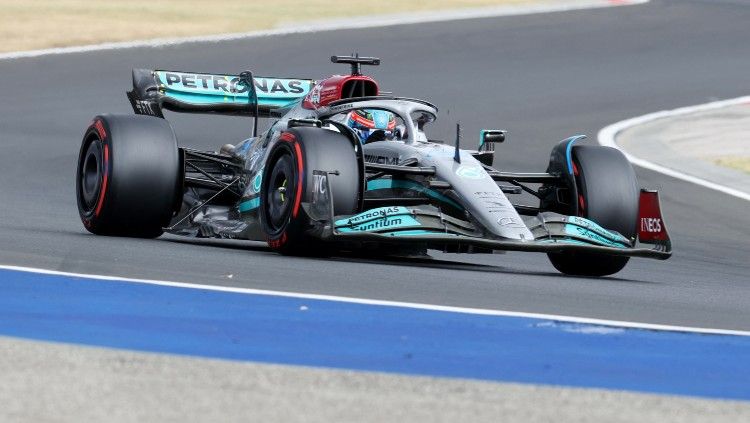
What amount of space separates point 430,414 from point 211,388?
2.87 feet

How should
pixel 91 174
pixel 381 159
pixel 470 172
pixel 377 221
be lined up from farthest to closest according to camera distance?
pixel 91 174 → pixel 381 159 → pixel 470 172 → pixel 377 221

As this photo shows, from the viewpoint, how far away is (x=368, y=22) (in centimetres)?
2955

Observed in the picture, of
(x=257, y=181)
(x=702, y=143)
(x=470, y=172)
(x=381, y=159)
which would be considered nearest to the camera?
(x=470, y=172)

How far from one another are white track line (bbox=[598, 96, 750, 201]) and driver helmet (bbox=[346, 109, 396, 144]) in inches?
224

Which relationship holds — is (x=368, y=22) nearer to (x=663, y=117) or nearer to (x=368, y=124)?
(x=663, y=117)

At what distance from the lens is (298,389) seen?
651 centimetres

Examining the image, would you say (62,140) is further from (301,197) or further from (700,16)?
(700,16)

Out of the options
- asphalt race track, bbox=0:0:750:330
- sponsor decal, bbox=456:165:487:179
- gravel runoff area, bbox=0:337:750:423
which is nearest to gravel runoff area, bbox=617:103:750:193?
asphalt race track, bbox=0:0:750:330

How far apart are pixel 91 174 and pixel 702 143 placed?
977 centimetres

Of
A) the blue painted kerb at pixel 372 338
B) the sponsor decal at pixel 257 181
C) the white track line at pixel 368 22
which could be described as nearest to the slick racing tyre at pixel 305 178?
the sponsor decal at pixel 257 181

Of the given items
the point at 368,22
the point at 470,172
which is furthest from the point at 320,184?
the point at 368,22

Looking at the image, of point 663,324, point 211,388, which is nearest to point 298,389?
point 211,388

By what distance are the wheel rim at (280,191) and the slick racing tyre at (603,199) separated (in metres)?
2.01

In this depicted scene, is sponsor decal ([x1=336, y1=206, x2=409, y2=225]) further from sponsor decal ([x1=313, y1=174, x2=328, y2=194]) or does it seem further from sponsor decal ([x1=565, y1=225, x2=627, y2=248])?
sponsor decal ([x1=565, y1=225, x2=627, y2=248])
